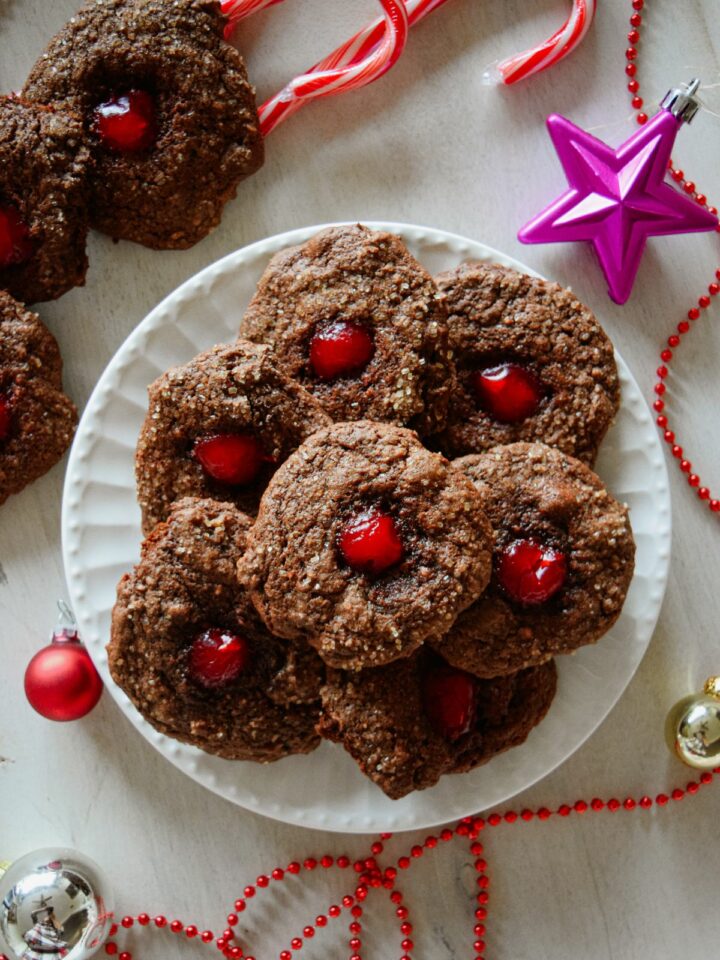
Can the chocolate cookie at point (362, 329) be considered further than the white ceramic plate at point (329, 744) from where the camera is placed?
No

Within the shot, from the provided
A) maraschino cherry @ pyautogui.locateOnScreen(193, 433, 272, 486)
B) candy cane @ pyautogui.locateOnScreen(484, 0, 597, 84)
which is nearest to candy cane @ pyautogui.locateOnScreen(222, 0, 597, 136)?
candy cane @ pyautogui.locateOnScreen(484, 0, 597, 84)

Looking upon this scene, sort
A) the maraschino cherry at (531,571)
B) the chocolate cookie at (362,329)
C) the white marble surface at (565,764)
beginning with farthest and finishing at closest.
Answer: the white marble surface at (565,764) < the chocolate cookie at (362,329) < the maraschino cherry at (531,571)

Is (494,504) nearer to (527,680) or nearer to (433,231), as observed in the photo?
(527,680)

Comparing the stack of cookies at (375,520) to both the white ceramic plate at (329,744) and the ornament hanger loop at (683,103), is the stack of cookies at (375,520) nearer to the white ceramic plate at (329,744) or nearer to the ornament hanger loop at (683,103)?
the white ceramic plate at (329,744)

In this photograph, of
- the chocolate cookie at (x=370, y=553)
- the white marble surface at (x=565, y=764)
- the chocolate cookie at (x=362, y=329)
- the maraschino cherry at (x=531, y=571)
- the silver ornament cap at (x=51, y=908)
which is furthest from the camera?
the white marble surface at (x=565, y=764)

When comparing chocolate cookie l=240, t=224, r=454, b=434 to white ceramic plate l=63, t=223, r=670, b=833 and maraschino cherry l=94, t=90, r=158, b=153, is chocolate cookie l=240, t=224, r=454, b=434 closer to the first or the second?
white ceramic plate l=63, t=223, r=670, b=833

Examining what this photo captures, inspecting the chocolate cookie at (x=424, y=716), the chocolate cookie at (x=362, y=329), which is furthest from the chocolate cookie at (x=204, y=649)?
the chocolate cookie at (x=362, y=329)

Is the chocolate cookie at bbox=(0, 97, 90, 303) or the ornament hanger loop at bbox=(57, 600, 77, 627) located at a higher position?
the chocolate cookie at bbox=(0, 97, 90, 303)
